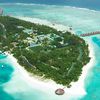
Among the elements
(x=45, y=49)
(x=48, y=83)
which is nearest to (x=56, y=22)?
(x=45, y=49)

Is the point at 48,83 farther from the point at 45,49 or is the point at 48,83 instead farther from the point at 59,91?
the point at 45,49

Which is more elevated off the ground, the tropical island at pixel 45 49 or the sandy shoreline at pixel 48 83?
the tropical island at pixel 45 49

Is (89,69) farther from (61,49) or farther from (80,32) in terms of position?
(80,32)

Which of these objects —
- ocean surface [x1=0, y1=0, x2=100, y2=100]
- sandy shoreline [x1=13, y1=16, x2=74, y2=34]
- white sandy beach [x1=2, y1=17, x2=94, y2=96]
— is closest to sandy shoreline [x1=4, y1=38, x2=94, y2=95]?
white sandy beach [x1=2, y1=17, x2=94, y2=96]

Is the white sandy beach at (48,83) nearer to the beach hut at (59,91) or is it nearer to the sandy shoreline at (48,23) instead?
the beach hut at (59,91)

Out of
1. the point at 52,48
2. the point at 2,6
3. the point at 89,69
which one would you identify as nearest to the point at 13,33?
the point at 52,48

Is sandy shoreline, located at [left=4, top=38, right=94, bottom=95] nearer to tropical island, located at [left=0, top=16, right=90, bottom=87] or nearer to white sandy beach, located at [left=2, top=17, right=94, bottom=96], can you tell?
white sandy beach, located at [left=2, top=17, right=94, bottom=96]

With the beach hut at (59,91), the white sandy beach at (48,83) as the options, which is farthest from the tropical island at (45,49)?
the beach hut at (59,91)
